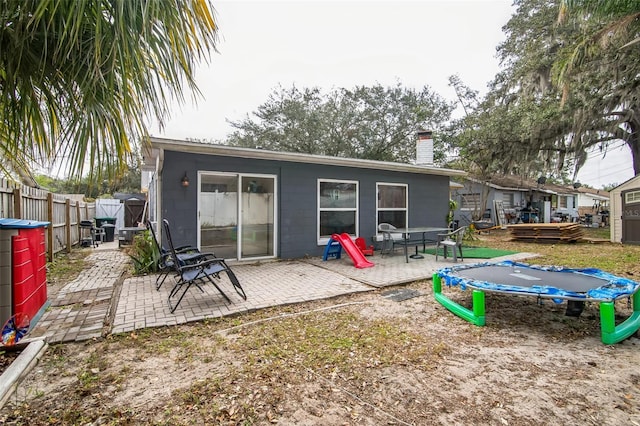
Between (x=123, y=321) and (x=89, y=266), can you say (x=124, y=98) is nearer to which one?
(x=123, y=321)

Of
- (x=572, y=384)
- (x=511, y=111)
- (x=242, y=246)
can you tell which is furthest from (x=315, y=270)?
(x=511, y=111)

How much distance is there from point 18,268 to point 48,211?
5.66m

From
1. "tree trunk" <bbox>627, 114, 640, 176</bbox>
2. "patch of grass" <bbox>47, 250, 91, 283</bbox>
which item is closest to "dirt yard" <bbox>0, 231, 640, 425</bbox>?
"patch of grass" <bbox>47, 250, 91, 283</bbox>

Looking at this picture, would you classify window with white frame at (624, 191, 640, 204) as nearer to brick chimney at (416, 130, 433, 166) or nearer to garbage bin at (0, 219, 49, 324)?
brick chimney at (416, 130, 433, 166)

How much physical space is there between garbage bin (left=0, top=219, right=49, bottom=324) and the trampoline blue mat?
4604mm

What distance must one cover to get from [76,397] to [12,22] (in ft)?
7.63

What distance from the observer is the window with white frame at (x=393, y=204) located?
28.8 ft

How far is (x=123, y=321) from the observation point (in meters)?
3.42

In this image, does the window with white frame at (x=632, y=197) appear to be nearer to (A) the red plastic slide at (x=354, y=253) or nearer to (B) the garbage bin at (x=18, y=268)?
(A) the red plastic slide at (x=354, y=253)

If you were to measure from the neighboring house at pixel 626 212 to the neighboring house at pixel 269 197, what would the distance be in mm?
6343

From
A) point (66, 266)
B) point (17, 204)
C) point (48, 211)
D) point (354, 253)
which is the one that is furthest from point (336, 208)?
point (48, 211)

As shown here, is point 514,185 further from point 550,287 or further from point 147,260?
point 147,260

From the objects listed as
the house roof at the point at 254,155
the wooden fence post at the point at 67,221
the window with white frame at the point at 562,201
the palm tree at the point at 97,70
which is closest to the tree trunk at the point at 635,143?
the house roof at the point at 254,155

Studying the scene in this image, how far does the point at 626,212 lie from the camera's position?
9766mm
